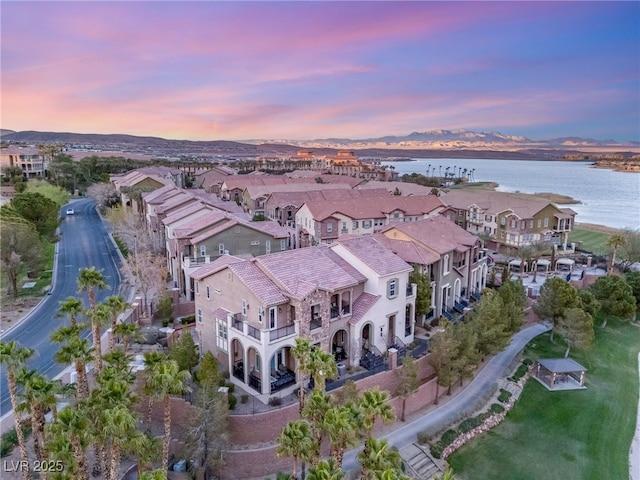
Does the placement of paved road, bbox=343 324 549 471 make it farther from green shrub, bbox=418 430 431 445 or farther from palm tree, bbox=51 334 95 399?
palm tree, bbox=51 334 95 399

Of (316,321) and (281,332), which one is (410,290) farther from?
(281,332)

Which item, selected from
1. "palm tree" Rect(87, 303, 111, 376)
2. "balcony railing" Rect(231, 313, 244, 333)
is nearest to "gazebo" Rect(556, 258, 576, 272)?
"balcony railing" Rect(231, 313, 244, 333)

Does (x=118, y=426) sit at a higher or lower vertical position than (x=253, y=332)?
higher

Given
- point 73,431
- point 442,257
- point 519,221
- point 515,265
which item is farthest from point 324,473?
point 519,221

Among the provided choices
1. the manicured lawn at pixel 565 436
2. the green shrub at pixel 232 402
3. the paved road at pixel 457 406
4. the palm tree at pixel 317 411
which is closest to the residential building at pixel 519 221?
the paved road at pixel 457 406

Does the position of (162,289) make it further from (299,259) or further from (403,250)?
(403,250)
